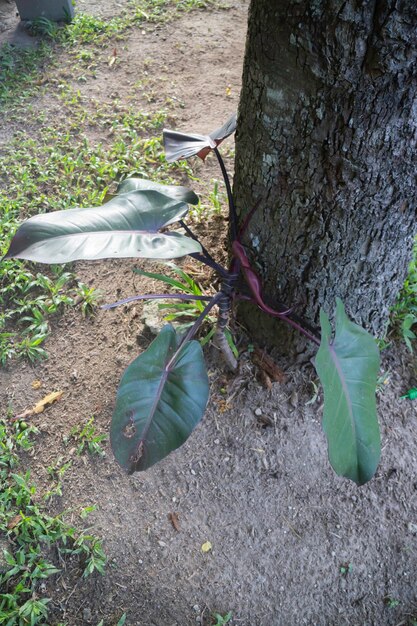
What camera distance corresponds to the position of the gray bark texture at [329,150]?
1339 mm

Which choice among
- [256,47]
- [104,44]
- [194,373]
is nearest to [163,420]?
[194,373]

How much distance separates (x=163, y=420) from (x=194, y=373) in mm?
167

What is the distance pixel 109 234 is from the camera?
1.59 m

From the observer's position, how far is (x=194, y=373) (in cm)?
167

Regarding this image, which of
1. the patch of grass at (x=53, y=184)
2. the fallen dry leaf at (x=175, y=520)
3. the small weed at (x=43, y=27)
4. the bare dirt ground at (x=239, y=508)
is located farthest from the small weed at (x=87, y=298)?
the small weed at (x=43, y=27)

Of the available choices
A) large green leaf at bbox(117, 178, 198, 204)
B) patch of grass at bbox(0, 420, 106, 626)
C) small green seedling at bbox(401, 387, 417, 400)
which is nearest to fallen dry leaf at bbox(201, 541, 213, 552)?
patch of grass at bbox(0, 420, 106, 626)

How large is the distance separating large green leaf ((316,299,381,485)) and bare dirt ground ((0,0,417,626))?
528 mm

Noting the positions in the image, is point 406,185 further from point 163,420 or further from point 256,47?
point 163,420

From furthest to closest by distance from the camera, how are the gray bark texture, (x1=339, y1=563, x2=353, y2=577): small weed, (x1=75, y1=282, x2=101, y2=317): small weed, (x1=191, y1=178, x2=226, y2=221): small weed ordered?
(x1=191, y1=178, x2=226, y2=221): small weed → (x1=75, y1=282, x2=101, y2=317): small weed → (x1=339, y1=563, x2=353, y2=577): small weed → the gray bark texture

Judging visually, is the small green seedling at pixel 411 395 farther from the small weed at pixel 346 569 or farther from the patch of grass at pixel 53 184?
the patch of grass at pixel 53 184

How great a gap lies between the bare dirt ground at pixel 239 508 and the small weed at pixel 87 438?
30mm

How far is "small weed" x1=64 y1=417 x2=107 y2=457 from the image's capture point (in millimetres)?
2100

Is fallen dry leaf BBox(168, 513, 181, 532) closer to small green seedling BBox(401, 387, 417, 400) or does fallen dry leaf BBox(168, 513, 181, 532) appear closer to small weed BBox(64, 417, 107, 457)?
small weed BBox(64, 417, 107, 457)

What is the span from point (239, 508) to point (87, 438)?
2.07 feet
